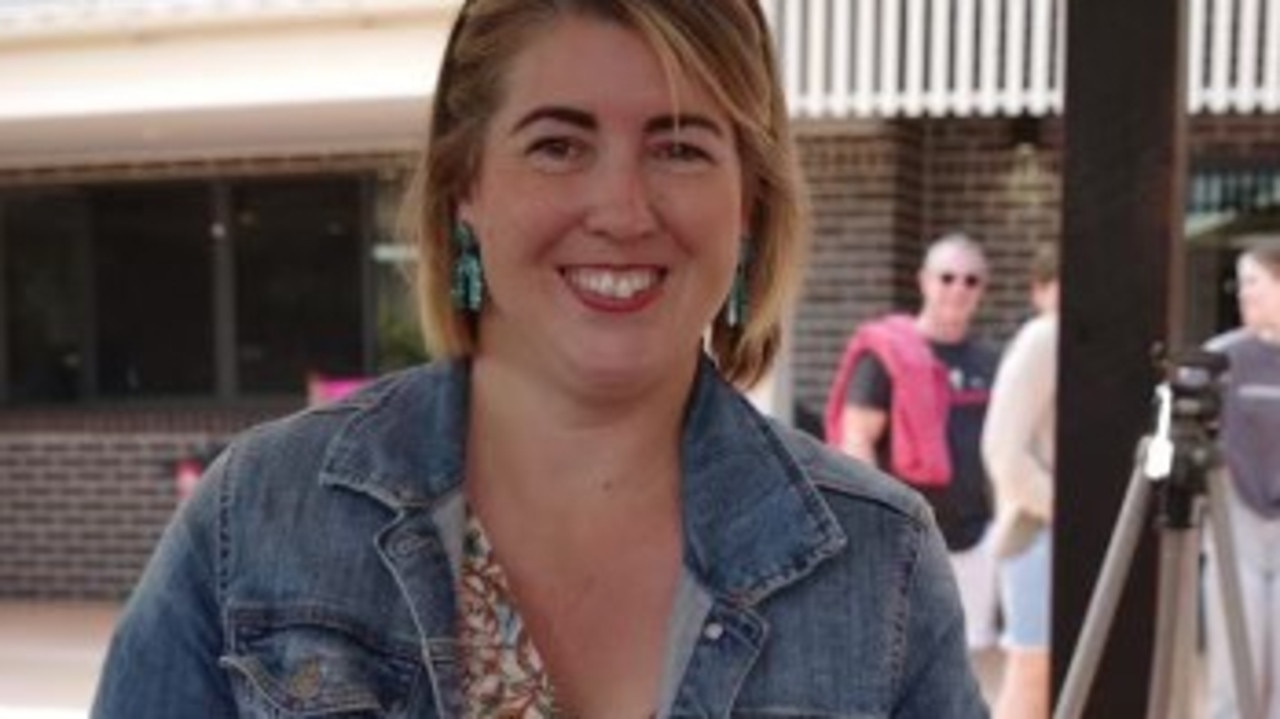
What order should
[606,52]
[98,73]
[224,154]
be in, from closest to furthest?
[606,52] → [98,73] → [224,154]

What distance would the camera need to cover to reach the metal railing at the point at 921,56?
5.94m

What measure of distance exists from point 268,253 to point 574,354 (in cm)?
749

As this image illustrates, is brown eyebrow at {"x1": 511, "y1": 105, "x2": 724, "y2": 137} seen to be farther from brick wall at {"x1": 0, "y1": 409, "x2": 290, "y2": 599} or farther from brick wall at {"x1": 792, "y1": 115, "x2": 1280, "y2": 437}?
brick wall at {"x1": 0, "y1": 409, "x2": 290, "y2": 599}

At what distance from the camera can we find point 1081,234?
2.64 m

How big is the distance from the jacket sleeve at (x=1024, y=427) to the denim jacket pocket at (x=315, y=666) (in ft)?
11.6

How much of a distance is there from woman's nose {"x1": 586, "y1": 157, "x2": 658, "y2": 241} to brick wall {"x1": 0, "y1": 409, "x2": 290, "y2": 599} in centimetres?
737

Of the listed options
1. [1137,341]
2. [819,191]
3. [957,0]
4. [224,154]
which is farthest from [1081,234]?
[224,154]

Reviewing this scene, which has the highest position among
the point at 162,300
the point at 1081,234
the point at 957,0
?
the point at 957,0

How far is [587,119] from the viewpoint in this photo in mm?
1307

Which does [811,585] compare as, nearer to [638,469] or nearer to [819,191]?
[638,469]

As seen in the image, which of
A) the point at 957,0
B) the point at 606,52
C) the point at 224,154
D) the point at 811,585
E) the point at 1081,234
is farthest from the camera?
the point at 224,154

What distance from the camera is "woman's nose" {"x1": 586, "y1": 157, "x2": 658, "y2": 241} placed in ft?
4.26

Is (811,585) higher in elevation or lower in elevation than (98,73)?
lower

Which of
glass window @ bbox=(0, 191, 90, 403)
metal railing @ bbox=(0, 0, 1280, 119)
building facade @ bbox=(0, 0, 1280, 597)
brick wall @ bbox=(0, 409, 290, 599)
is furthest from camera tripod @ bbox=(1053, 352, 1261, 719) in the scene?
Result: glass window @ bbox=(0, 191, 90, 403)
